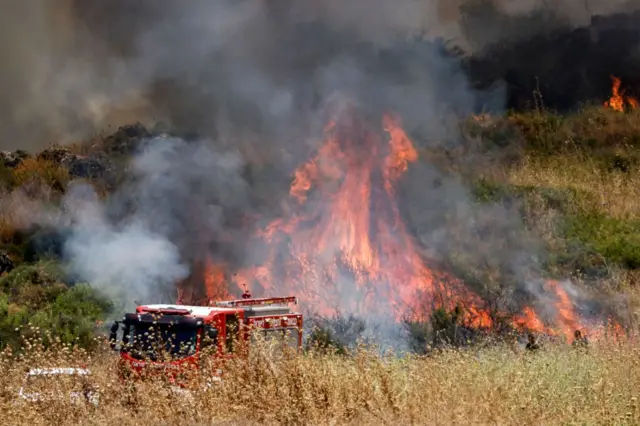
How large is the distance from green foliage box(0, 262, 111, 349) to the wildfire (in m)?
3.46

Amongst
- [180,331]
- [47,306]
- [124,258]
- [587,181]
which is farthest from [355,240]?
[587,181]

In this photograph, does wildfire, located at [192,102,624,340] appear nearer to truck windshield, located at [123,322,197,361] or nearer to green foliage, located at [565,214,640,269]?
green foliage, located at [565,214,640,269]

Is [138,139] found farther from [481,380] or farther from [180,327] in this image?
[481,380]

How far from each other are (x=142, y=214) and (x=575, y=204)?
15.7 meters

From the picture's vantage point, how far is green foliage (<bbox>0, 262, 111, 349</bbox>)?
53.4ft

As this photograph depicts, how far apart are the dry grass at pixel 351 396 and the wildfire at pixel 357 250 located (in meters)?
9.13

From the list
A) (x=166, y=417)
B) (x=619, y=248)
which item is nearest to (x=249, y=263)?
(x=619, y=248)

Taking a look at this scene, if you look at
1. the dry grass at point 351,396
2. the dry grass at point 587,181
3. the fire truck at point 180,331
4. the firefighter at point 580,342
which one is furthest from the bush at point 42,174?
the firefighter at point 580,342

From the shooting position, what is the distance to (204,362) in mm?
8297

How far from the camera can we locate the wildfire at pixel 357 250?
18.0 metres

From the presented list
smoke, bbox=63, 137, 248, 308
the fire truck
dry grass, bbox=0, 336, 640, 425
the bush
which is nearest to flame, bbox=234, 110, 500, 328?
smoke, bbox=63, 137, 248, 308

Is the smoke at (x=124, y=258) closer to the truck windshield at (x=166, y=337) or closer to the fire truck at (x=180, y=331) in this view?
the fire truck at (x=180, y=331)

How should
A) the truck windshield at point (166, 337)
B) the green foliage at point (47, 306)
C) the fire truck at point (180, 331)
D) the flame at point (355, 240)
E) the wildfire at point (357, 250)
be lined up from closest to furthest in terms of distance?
the fire truck at point (180, 331), the truck windshield at point (166, 337), the green foliage at point (47, 306), the wildfire at point (357, 250), the flame at point (355, 240)

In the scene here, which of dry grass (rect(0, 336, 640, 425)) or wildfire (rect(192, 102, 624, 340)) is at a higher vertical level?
wildfire (rect(192, 102, 624, 340))
